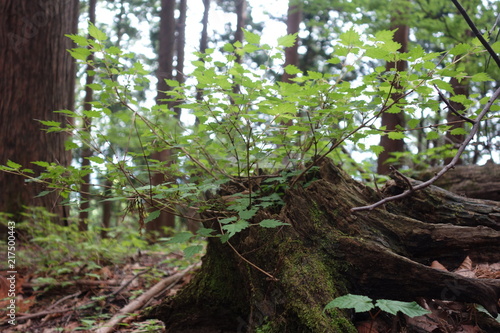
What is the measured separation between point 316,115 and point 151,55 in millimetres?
14181

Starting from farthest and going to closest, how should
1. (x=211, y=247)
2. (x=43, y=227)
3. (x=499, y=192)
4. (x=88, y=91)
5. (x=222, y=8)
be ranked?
(x=222, y=8) → (x=88, y=91) → (x=43, y=227) → (x=499, y=192) → (x=211, y=247)

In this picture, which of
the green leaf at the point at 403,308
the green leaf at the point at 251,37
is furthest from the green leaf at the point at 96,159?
the green leaf at the point at 403,308

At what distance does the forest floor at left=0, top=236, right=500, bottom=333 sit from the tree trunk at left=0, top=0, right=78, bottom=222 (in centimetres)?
106

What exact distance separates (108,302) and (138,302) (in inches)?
17.6

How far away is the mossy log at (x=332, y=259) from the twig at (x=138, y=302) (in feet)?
2.02

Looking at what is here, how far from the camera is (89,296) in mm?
4141

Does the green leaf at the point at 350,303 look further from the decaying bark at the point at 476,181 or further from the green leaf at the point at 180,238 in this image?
the decaying bark at the point at 476,181

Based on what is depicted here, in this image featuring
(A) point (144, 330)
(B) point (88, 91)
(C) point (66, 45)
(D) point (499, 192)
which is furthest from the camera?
(B) point (88, 91)

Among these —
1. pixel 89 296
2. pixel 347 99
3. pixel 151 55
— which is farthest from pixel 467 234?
pixel 151 55

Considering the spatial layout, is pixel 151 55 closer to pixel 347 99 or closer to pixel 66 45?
pixel 66 45

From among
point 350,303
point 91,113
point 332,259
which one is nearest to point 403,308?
point 350,303

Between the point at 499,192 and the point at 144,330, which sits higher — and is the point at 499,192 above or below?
above

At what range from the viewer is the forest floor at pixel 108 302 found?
2150mm

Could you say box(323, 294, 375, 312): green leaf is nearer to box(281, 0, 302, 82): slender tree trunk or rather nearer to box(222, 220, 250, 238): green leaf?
box(222, 220, 250, 238): green leaf
